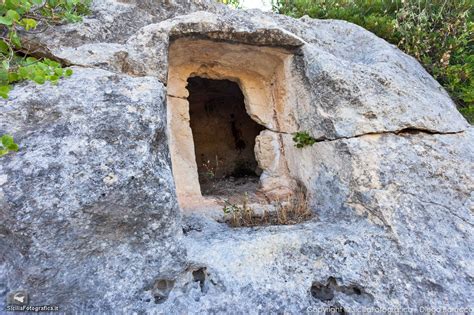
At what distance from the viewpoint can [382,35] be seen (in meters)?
3.51

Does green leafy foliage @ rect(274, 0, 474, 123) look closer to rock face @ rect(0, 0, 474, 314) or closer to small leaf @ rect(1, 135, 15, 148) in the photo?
rock face @ rect(0, 0, 474, 314)

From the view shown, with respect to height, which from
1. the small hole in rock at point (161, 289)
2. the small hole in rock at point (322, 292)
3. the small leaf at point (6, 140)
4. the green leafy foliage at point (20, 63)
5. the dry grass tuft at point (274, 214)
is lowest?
the small hole in rock at point (322, 292)

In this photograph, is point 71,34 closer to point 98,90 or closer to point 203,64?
point 98,90

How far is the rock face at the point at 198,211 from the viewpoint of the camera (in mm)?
1450

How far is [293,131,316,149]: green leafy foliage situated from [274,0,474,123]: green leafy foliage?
70.6 inches

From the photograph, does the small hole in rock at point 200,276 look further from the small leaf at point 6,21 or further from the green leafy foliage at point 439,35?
the green leafy foliage at point 439,35

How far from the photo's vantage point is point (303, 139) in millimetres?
2580

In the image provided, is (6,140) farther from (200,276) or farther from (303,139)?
(303,139)

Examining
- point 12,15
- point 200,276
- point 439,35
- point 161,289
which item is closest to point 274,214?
point 200,276

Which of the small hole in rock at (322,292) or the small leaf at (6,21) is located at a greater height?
the small leaf at (6,21)

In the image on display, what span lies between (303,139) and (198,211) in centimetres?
111

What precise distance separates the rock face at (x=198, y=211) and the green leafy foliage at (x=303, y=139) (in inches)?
2.7

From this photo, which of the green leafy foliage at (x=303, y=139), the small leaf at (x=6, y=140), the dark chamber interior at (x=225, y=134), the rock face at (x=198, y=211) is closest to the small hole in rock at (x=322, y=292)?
the rock face at (x=198, y=211)

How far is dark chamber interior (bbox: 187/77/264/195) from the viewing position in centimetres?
523
